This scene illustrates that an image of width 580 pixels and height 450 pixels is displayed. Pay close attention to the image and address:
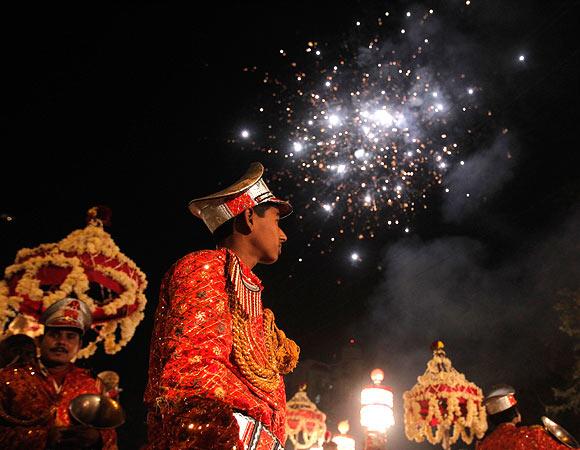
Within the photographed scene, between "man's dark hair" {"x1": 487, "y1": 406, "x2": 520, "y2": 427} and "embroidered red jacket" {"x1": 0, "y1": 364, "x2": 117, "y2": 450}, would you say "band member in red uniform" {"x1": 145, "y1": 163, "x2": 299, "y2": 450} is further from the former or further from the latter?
"man's dark hair" {"x1": 487, "y1": 406, "x2": 520, "y2": 427}

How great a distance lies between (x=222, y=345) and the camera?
1686mm

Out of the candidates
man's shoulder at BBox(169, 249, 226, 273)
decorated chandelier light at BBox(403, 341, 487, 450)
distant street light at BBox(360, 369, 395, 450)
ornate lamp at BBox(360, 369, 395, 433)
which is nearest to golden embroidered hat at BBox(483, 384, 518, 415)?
distant street light at BBox(360, 369, 395, 450)

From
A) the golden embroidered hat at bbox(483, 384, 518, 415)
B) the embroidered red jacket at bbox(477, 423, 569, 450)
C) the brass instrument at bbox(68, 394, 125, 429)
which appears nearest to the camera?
the brass instrument at bbox(68, 394, 125, 429)

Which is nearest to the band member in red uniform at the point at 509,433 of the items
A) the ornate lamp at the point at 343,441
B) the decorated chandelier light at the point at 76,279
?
the decorated chandelier light at the point at 76,279

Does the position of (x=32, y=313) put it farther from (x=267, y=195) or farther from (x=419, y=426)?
(x=419, y=426)

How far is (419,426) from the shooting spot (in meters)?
12.6

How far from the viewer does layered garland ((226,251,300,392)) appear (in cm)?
189

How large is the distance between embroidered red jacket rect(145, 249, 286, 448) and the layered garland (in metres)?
0.03

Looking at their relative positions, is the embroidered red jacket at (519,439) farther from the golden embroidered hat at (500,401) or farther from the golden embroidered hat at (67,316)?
the golden embroidered hat at (67,316)

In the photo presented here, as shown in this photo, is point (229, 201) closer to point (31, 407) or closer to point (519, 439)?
point (31, 407)

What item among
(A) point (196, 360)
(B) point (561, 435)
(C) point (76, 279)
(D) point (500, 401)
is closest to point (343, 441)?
(D) point (500, 401)

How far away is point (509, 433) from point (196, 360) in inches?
199

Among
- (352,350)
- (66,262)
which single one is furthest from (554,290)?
(352,350)

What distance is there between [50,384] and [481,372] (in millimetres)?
18358
